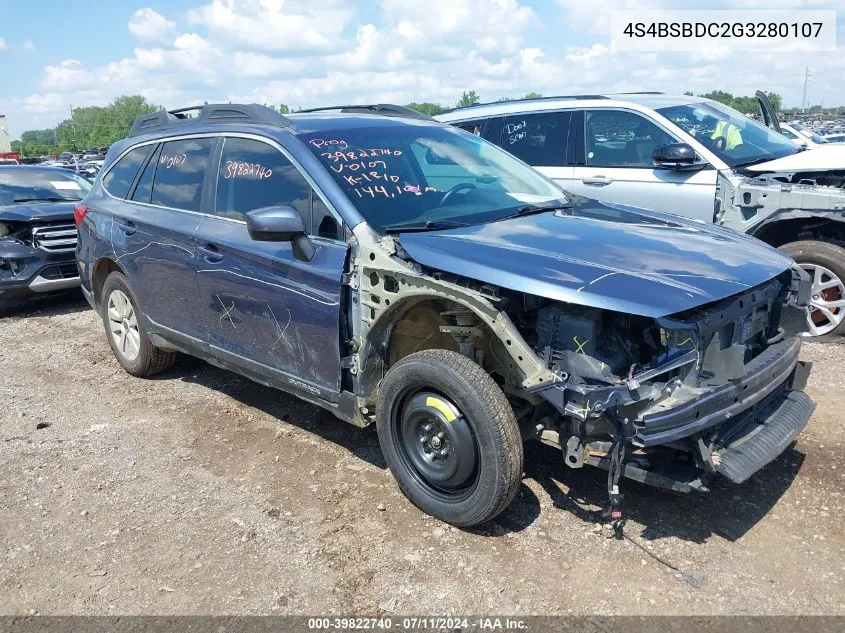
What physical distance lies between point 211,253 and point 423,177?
1.38 meters

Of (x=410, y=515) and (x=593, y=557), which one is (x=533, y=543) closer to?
(x=593, y=557)

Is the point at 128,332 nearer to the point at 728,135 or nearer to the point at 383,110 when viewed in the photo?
the point at 383,110

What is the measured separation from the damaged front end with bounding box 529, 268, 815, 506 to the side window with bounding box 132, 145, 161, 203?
132 inches

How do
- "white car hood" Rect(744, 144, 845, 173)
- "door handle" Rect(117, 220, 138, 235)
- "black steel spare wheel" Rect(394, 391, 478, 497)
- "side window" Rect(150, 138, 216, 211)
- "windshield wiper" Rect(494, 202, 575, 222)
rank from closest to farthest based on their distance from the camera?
"black steel spare wheel" Rect(394, 391, 478, 497)
"windshield wiper" Rect(494, 202, 575, 222)
"side window" Rect(150, 138, 216, 211)
"door handle" Rect(117, 220, 138, 235)
"white car hood" Rect(744, 144, 845, 173)

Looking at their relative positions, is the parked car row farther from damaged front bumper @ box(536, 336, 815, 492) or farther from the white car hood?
the white car hood

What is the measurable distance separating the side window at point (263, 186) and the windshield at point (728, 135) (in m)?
4.14

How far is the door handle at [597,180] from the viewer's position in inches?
269

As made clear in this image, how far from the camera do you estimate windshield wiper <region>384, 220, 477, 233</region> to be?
3600 mm

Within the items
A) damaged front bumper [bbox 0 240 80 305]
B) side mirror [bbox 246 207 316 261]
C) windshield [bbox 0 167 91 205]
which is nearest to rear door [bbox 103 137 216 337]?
side mirror [bbox 246 207 316 261]

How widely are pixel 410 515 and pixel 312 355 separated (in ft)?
3.25

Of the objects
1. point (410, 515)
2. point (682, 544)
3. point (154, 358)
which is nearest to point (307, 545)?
point (410, 515)

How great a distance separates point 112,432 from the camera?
189 inches

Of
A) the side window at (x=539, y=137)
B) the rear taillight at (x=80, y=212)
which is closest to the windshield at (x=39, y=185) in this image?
the rear taillight at (x=80, y=212)

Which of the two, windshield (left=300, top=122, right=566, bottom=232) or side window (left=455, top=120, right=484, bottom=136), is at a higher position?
side window (left=455, top=120, right=484, bottom=136)
